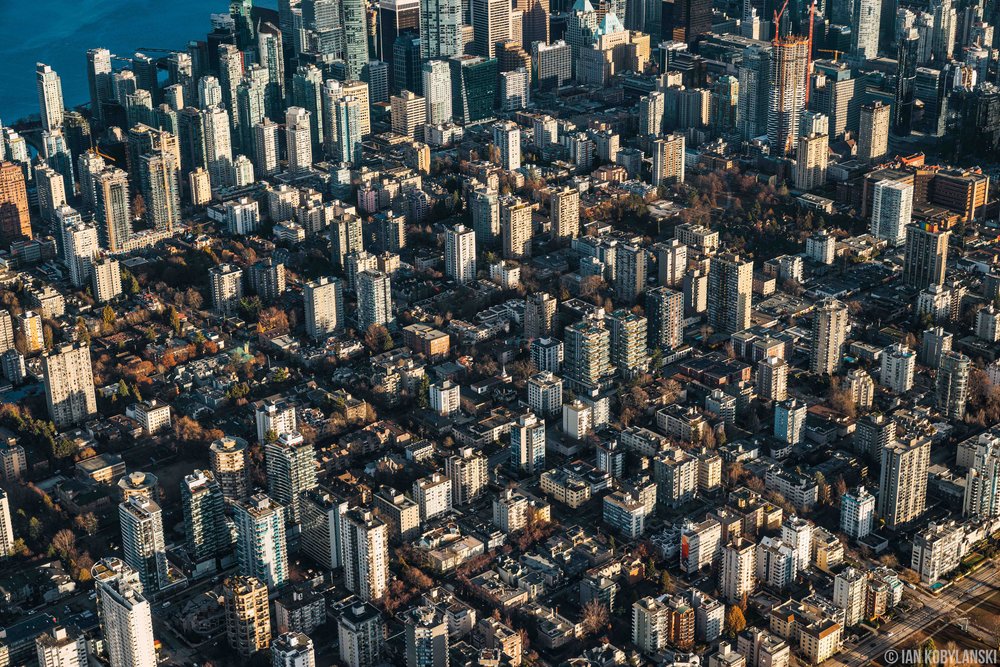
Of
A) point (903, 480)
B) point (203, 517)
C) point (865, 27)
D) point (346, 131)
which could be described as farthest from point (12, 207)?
point (865, 27)

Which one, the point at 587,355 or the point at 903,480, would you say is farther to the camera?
the point at 587,355

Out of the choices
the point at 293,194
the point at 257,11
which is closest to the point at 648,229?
the point at 293,194

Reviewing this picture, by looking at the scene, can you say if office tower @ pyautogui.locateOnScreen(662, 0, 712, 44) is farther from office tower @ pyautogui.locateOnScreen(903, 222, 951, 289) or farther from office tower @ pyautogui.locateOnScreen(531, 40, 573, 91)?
office tower @ pyautogui.locateOnScreen(903, 222, 951, 289)

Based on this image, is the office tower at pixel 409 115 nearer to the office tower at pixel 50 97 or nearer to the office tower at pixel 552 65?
the office tower at pixel 552 65

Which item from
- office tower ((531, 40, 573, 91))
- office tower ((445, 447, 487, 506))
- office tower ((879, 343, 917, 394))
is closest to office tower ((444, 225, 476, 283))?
office tower ((445, 447, 487, 506))

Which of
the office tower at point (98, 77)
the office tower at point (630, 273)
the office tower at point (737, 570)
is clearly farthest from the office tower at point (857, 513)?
the office tower at point (98, 77)

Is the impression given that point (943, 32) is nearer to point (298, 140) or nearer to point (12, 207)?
point (298, 140)
